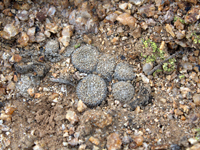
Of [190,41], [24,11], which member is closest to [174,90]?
[190,41]

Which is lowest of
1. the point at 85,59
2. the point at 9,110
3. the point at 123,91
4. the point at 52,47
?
the point at 9,110

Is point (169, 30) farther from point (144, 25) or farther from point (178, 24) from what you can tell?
point (144, 25)

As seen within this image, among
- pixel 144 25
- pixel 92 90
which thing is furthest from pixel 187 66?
pixel 92 90

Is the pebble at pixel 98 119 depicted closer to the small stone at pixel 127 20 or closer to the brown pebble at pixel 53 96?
the brown pebble at pixel 53 96

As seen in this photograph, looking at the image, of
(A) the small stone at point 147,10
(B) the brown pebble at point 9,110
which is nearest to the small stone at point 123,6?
(A) the small stone at point 147,10

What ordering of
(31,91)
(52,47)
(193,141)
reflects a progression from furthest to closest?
(52,47)
(31,91)
(193,141)

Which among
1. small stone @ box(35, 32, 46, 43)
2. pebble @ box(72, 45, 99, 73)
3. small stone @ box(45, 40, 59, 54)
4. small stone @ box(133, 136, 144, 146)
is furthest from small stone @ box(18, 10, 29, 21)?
small stone @ box(133, 136, 144, 146)
